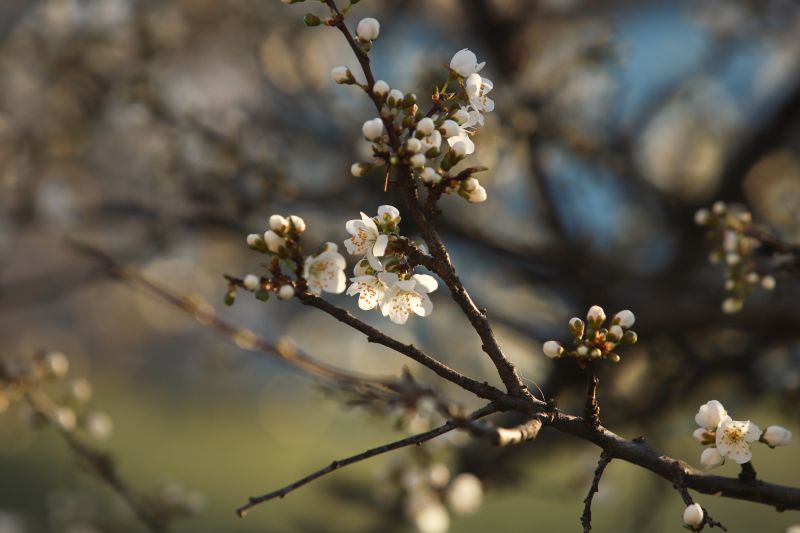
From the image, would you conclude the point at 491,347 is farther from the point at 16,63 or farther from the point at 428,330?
the point at 16,63

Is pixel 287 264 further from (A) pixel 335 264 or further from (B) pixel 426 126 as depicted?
(B) pixel 426 126

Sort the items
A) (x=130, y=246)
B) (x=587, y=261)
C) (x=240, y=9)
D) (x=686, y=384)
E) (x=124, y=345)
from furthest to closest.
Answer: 1. (x=124, y=345)
2. (x=240, y=9)
3. (x=130, y=246)
4. (x=587, y=261)
5. (x=686, y=384)

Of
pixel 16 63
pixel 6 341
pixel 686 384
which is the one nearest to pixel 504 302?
pixel 686 384

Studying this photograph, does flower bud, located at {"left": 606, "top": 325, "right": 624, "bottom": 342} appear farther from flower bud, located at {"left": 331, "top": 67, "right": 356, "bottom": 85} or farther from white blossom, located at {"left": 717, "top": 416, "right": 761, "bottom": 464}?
flower bud, located at {"left": 331, "top": 67, "right": 356, "bottom": 85}

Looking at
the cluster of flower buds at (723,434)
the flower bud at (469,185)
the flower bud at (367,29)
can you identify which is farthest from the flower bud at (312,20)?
the cluster of flower buds at (723,434)

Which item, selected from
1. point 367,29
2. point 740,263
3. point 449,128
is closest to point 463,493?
point 740,263

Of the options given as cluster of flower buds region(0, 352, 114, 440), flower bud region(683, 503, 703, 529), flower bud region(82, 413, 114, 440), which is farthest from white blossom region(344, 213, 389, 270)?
flower bud region(82, 413, 114, 440)

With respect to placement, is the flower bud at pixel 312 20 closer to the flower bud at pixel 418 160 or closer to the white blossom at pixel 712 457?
the flower bud at pixel 418 160
